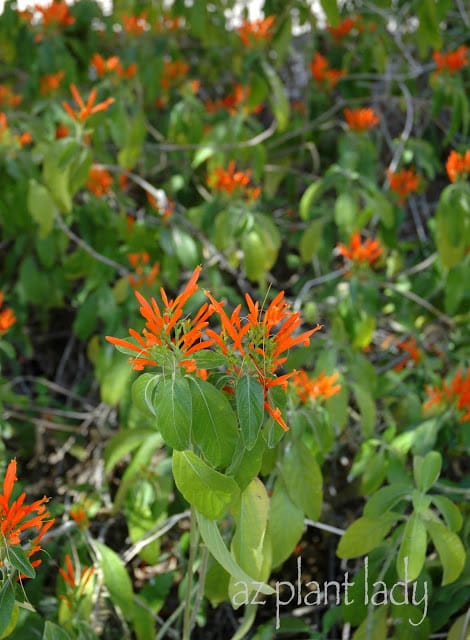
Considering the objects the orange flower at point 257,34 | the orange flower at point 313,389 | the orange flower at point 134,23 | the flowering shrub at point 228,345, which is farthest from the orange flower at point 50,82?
the orange flower at point 313,389

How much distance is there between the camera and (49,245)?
2.10m

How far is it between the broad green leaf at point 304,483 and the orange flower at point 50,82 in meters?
1.52

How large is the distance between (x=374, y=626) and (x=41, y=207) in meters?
1.13

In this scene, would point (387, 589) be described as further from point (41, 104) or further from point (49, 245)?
point (41, 104)

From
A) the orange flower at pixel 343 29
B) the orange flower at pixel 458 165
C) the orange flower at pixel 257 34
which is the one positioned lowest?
the orange flower at pixel 458 165

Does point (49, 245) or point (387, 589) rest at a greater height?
point (49, 245)

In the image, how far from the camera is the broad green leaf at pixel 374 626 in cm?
122

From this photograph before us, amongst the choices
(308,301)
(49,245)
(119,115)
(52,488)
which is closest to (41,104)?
(119,115)

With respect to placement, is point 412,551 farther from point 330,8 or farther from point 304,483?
point 330,8

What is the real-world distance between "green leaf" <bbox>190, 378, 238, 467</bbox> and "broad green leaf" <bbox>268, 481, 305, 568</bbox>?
1.23ft

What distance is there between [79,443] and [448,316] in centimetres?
108

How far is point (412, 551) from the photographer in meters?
1.07

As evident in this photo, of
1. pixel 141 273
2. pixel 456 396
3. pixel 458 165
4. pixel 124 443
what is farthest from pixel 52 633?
pixel 458 165

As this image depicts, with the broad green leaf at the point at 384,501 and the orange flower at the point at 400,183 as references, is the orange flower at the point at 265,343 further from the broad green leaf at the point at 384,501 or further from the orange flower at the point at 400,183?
the orange flower at the point at 400,183
